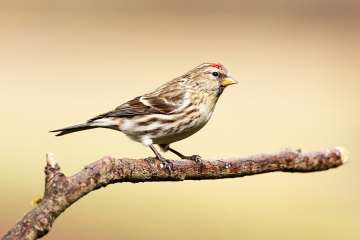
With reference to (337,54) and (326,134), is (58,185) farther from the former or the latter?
(337,54)

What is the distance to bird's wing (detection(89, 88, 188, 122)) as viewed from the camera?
4.50 m

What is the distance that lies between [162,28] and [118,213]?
22.4 feet

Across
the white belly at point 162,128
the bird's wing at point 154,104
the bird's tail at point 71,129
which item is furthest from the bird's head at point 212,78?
the bird's tail at point 71,129

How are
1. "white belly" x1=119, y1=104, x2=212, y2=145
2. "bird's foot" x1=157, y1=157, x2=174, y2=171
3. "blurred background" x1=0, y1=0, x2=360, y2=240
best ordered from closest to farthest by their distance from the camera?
"bird's foot" x1=157, y1=157, x2=174, y2=171 → "white belly" x1=119, y1=104, x2=212, y2=145 → "blurred background" x1=0, y1=0, x2=360, y2=240

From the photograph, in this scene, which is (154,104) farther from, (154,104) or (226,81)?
(226,81)

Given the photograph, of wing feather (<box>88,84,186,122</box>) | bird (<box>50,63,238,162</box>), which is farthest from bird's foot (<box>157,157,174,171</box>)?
wing feather (<box>88,84,186,122</box>)

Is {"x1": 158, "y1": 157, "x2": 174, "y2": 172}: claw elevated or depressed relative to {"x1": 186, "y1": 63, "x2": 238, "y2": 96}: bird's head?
depressed

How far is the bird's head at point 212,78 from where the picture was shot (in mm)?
4730

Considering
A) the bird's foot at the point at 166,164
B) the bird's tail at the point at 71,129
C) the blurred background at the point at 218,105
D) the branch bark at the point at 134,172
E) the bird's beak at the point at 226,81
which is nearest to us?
the branch bark at the point at 134,172

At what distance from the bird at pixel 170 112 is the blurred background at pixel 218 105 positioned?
3282mm

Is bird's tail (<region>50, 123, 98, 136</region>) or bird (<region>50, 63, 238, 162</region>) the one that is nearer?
bird's tail (<region>50, 123, 98, 136</region>)

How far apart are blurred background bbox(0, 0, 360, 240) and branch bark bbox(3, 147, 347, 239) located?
15.8 feet

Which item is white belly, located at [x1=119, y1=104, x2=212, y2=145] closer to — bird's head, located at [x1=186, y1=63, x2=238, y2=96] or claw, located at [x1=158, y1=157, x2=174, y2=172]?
bird's head, located at [x1=186, y1=63, x2=238, y2=96]

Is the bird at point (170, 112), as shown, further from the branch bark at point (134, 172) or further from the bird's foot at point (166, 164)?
the branch bark at point (134, 172)
